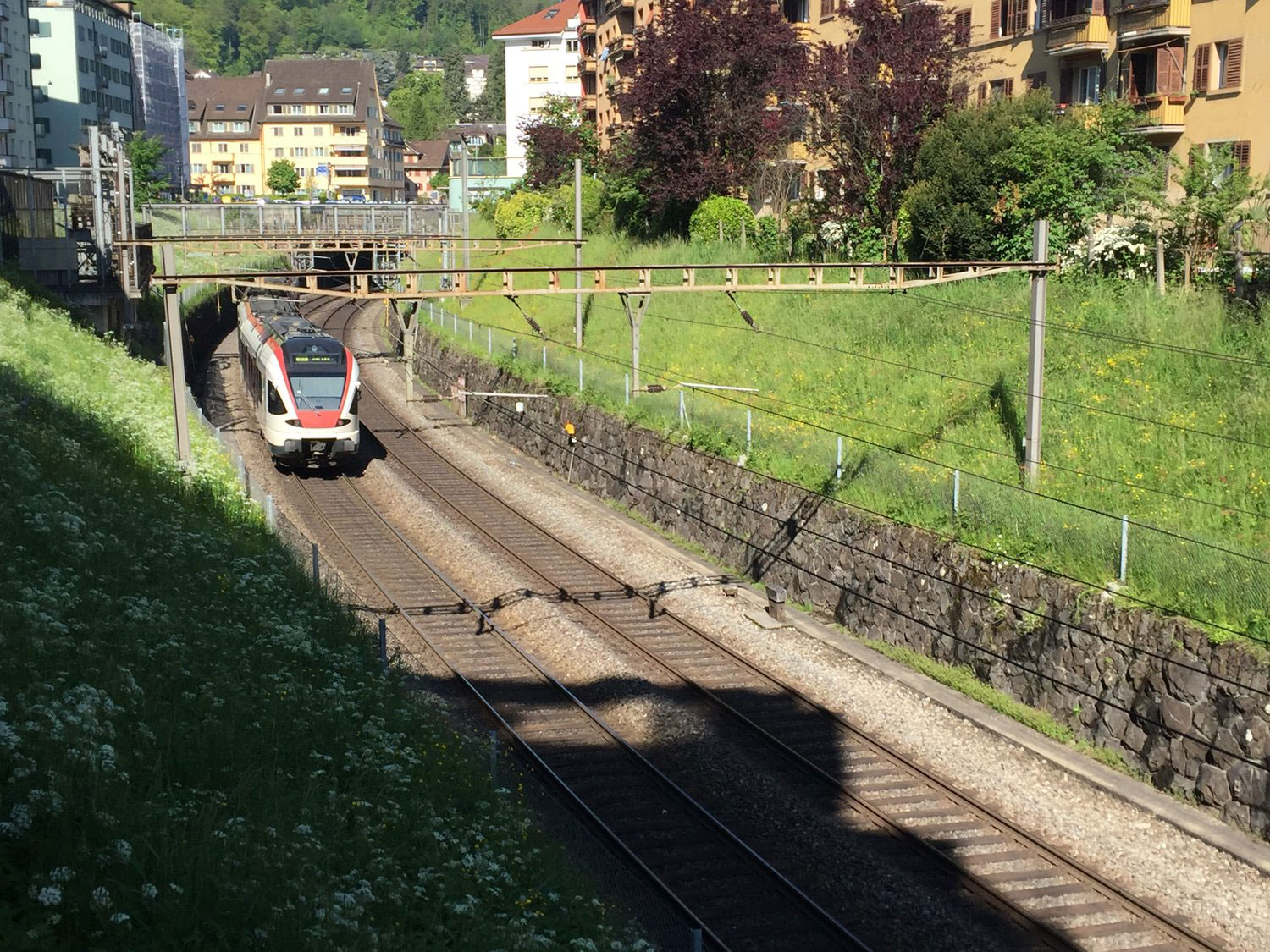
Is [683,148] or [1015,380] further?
[683,148]

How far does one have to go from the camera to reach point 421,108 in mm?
174375

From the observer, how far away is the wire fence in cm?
1527

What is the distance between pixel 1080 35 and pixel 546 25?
2984 inches

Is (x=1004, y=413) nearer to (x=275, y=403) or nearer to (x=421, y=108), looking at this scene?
(x=275, y=403)

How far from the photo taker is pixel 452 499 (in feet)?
96.0

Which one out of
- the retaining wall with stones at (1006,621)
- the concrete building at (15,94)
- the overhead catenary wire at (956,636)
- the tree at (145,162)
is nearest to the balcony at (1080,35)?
the retaining wall with stones at (1006,621)

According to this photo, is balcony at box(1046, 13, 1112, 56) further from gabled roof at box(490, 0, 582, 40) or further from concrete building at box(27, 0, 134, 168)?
gabled roof at box(490, 0, 582, 40)

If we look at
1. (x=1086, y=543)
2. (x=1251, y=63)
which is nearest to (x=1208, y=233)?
(x=1251, y=63)

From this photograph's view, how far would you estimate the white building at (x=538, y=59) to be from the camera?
10244 cm

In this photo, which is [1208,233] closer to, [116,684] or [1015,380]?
[1015,380]

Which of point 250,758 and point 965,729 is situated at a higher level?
point 250,758

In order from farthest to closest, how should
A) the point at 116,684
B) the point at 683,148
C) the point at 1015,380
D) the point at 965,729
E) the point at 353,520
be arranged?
the point at 683,148
the point at 353,520
the point at 1015,380
the point at 965,729
the point at 116,684

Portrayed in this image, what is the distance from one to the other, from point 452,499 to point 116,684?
18901 millimetres

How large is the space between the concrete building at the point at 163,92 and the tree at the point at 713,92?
68.6m
